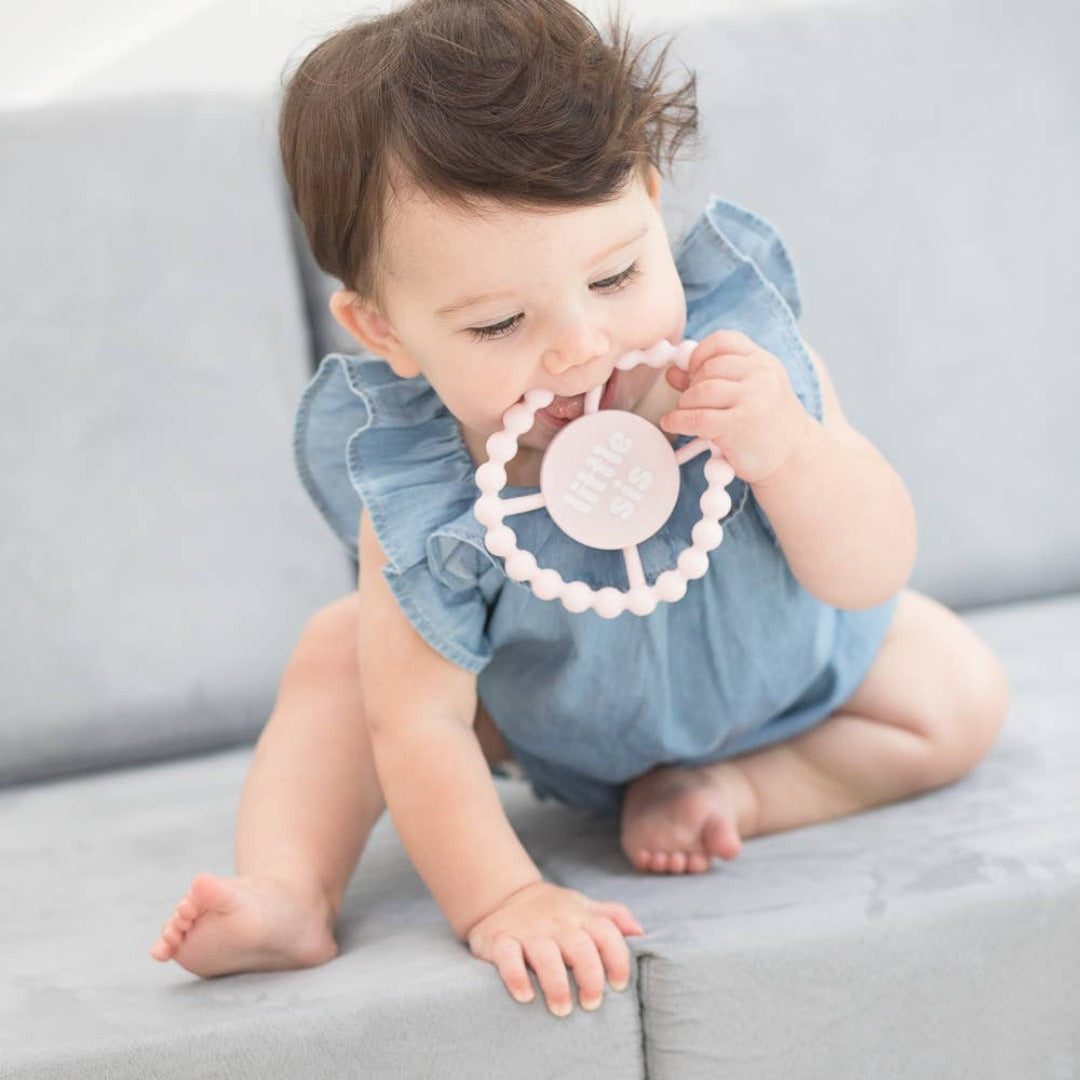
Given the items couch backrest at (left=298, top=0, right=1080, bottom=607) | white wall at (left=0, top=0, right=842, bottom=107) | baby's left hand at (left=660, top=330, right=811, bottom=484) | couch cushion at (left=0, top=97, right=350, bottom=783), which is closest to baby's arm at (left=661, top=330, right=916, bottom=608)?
baby's left hand at (left=660, top=330, right=811, bottom=484)

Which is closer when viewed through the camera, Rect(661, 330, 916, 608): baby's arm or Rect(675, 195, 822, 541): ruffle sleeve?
Rect(661, 330, 916, 608): baby's arm

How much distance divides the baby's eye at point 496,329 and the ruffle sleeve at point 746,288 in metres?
0.21

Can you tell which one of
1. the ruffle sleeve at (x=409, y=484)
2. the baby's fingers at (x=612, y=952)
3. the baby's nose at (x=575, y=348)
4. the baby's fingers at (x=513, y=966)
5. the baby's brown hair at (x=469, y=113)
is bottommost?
the baby's fingers at (x=612, y=952)

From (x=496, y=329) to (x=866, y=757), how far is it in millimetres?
452

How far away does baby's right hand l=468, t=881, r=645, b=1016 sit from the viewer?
83cm

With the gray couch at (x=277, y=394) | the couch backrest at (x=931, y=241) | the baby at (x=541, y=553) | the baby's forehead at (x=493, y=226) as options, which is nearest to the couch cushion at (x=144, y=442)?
the gray couch at (x=277, y=394)

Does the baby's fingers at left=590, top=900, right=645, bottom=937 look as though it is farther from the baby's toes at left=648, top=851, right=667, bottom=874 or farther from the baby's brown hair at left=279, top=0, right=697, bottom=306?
the baby's brown hair at left=279, top=0, right=697, bottom=306

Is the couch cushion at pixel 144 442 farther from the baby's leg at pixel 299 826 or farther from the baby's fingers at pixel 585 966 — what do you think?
the baby's fingers at pixel 585 966

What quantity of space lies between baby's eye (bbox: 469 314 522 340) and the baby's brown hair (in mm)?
75

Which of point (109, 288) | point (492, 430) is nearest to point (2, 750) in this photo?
point (109, 288)

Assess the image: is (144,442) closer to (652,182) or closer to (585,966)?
(652,182)

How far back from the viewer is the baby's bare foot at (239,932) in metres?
0.89

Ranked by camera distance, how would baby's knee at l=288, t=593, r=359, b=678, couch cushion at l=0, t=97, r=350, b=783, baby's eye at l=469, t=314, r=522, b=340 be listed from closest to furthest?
baby's eye at l=469, t=314, r=522, b=340 < baby's knee at l=288, t=593, r=359, b=678 < couch cushion at l=0, t=97, r=350, b=783

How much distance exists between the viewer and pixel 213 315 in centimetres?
150
